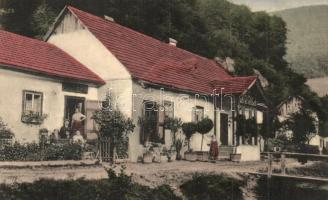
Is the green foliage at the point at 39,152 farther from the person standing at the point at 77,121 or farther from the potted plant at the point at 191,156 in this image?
the potted plant at the point at 191,156

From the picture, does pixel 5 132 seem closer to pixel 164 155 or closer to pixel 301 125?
pixel 164 155

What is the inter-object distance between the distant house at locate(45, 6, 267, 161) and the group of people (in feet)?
4.91

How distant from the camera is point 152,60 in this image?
1889 centimetres

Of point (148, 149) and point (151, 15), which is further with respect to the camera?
point (151, 15)

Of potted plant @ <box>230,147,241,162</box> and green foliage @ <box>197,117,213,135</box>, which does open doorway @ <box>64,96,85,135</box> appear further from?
potted plant @ <box>230,147,241,162</box>

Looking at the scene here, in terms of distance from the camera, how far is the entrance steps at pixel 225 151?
1906 cm

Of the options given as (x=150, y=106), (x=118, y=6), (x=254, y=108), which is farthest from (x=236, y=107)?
(x=118, y=6)

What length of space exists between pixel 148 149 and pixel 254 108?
731 cm

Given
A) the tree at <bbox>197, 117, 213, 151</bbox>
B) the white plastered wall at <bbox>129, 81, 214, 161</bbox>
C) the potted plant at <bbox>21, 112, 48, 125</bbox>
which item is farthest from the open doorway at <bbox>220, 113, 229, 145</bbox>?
the potted plant at <bbox>21, 112, 48, 125</bbox>

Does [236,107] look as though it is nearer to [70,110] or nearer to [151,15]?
[70,110]

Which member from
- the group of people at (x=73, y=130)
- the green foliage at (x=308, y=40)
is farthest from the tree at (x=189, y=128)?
the green foliage at (x=308, y=40)

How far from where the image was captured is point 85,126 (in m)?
15.9

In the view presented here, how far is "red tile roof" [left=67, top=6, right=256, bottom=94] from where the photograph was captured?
17000 millimetres

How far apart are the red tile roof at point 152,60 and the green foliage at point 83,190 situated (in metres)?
6.79
